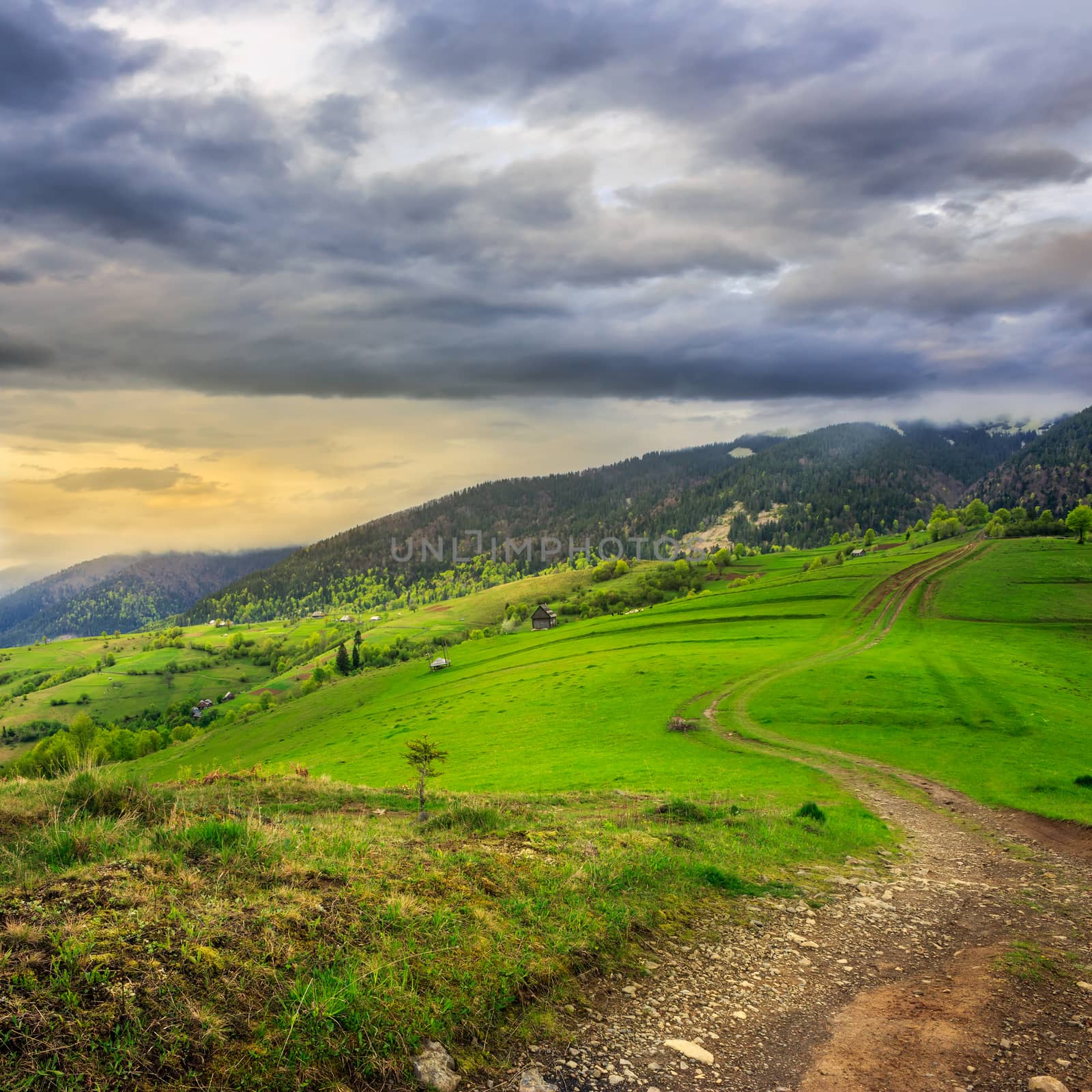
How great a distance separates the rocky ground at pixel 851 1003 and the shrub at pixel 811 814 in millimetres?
5963

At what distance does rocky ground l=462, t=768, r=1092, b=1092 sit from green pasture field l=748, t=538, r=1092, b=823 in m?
16.2

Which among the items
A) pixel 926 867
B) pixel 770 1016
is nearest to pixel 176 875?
pixel 770 1016

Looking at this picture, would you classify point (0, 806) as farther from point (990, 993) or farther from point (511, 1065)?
point (990, 993)

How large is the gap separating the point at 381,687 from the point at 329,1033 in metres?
111

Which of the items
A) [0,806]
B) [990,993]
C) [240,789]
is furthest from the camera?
[240,789]

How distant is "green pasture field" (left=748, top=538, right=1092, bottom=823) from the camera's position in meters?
32.6

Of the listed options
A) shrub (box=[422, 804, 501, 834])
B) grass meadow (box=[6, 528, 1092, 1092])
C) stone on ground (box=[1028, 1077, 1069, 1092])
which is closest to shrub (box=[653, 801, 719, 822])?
grass meadow (box=[6, 528, 1092, 1092])

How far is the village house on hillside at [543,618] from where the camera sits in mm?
173375

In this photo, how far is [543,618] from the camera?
175 metres

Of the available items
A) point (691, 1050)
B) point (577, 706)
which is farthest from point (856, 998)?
point (577, 706)

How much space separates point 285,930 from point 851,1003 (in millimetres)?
7796

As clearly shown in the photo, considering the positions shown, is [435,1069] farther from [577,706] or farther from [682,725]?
[577,706]

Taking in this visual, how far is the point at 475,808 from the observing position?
52.7 feet

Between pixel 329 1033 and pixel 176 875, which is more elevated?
pixel 176 875
